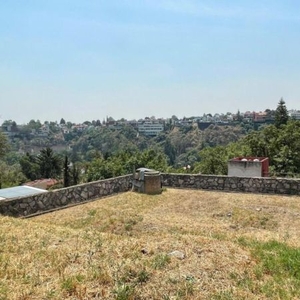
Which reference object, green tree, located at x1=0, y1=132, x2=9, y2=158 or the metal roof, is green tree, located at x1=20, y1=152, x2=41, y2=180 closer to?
green tree, located at x1=0, y1=132, x2=9, y2=158

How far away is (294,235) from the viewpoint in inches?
290

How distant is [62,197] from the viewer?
10.7 metres

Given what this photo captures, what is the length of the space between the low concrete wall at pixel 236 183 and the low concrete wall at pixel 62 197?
193 centimetres

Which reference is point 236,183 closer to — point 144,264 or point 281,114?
point 144,264

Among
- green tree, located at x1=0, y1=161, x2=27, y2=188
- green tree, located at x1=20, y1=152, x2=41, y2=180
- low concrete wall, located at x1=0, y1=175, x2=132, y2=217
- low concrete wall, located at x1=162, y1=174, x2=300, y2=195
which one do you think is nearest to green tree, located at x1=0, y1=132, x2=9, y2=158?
green tree, located at x1=0, y1=161, x2=27, y2=188

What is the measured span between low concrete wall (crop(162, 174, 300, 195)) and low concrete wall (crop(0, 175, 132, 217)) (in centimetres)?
193

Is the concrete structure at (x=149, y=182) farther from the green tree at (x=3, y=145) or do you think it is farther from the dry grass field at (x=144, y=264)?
the green tree at (x=3, y=145)

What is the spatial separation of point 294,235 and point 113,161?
3883 centimetres

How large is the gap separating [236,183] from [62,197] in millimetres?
6227

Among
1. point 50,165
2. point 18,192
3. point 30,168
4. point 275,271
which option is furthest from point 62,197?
point 30,168

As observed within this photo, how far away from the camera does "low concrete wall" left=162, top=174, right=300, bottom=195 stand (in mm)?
12055

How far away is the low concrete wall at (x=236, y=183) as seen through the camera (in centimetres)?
1205

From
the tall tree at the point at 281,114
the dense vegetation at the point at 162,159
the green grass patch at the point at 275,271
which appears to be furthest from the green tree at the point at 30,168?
the green grass patch at the point at 275,271

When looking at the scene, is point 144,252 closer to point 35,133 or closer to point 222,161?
point 222,161
